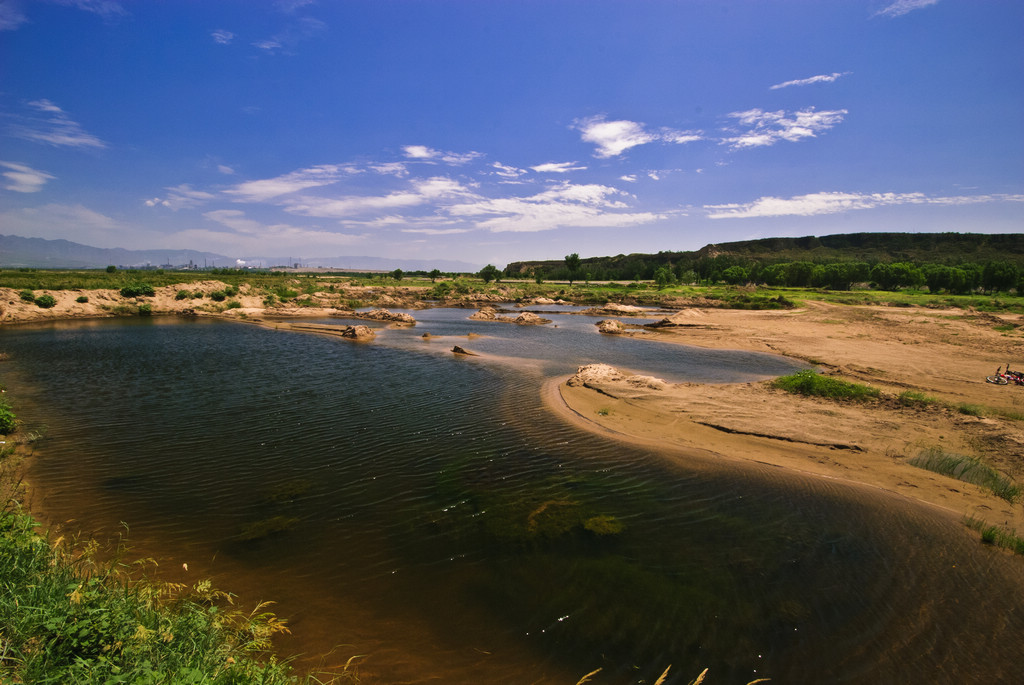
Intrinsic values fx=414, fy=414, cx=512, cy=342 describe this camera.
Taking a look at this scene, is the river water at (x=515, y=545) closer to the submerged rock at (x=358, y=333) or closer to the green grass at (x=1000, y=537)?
the green grass at (x=1000, y=537)


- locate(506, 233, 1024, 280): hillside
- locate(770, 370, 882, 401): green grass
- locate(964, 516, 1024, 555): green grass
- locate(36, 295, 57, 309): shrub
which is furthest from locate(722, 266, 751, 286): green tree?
locate(36, 295, 57, 309): shrub

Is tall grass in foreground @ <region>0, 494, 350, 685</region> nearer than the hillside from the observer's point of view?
Yes

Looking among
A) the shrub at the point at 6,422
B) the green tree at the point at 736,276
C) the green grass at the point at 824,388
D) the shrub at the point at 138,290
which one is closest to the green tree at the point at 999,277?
the green tree at the point at 736,276

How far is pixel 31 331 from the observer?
33625 mm

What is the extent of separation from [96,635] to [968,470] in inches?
701

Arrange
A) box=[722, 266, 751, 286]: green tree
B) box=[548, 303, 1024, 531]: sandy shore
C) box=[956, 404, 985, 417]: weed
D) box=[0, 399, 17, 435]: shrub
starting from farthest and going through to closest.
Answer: box=[722, 266, 751, 286]: green tree < box=[956, 404, 985, 417]: weed < box=[0, 399, 17, 435]: shrub < box=[548, 303, 1024, 531]: sandy shore

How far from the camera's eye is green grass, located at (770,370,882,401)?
17.0 metres

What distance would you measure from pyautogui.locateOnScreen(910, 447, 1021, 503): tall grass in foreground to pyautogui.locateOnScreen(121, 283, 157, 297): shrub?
222 ft

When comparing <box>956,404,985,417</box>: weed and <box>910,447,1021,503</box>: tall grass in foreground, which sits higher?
<box>956,404,985,417</box>: weed

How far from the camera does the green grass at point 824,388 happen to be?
1697cm

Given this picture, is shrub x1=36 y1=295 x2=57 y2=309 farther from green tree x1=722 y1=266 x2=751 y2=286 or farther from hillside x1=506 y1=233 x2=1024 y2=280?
green tree x1=722 y1=266 x2=751 y2=286

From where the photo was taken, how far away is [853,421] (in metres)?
14.6

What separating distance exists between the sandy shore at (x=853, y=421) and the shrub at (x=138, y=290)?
55.4m

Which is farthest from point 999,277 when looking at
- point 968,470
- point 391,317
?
point 391,317
